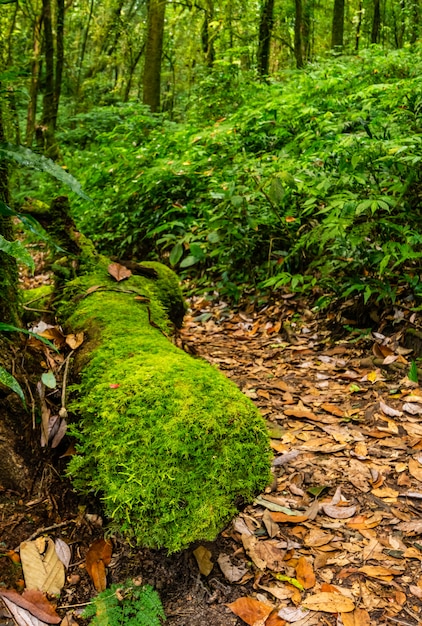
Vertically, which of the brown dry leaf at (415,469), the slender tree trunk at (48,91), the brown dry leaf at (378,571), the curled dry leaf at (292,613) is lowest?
the curled dry leaf at (292,613)

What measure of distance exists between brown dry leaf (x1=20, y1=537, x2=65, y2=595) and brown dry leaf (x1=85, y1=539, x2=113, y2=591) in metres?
0.09

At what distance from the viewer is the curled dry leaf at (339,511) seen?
230cm

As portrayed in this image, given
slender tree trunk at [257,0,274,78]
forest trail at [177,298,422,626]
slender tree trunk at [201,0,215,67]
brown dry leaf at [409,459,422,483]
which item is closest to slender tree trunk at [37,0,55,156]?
slender tree trunk at [201,0,215,67]

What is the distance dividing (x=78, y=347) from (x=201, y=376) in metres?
0.70

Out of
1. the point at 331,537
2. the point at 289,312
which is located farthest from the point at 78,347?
the point at 289,312

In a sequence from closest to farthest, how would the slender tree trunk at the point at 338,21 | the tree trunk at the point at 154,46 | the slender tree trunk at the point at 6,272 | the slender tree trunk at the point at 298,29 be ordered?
the slender tree trunk at the point at 6,272
the tree trunk at the point at 154,46
the slender tree trunk at the point at 298,29
the slender tree trunk at the point at 338,21

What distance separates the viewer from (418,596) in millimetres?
1867

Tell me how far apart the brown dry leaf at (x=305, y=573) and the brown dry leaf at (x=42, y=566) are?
2.84 feet

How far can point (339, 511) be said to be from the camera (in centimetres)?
233

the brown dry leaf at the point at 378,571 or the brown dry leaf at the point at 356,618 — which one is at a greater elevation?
the brown dry leaf at the point at 378,571

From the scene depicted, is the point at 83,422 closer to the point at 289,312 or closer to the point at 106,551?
the point at 106,551

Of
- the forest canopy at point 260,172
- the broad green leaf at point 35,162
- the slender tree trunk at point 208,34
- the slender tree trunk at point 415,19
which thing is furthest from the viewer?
the slender tree trunk at point 415,19

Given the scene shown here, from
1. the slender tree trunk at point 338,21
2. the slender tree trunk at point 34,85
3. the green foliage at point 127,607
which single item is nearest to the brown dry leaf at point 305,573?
the green foliage at point 127,607

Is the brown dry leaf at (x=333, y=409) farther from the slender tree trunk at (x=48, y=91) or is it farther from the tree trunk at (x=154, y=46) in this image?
the tree trunk at (x=154, y=46)
